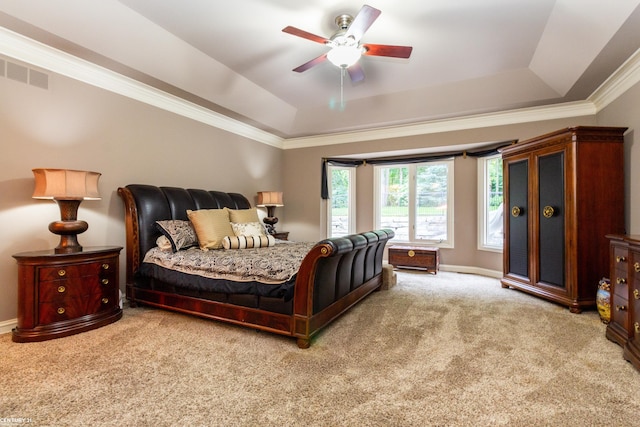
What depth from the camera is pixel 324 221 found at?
19.2 ft

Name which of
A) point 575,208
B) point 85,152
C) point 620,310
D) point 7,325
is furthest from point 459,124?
point 7,325

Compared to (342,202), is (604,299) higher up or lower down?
lower down

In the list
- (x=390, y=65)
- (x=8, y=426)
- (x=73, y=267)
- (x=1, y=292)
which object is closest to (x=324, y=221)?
(x=390, y=65)

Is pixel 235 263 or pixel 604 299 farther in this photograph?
pixel 604 299

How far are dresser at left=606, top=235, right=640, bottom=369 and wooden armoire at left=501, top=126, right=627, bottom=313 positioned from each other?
68cm

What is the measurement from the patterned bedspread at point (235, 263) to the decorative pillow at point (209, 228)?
129 millimetres

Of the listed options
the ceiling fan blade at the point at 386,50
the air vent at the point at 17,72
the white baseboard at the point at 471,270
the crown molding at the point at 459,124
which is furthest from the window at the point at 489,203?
the air vent at the point at 17,72

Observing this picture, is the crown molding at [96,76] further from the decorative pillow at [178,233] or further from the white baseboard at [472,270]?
the white baseboard at [472,270]

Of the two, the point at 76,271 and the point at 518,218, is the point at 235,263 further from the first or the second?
the point at 518,218

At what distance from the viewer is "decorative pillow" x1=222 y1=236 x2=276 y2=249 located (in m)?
3.25

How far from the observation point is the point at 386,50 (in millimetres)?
2531

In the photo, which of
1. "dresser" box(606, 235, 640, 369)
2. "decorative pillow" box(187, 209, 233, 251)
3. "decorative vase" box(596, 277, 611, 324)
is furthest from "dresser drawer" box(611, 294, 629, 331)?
"decorative pillow" box(187, 209, 233, 251)

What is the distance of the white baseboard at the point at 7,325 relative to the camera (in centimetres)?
252

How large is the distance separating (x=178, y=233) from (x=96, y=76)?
5.91ft
